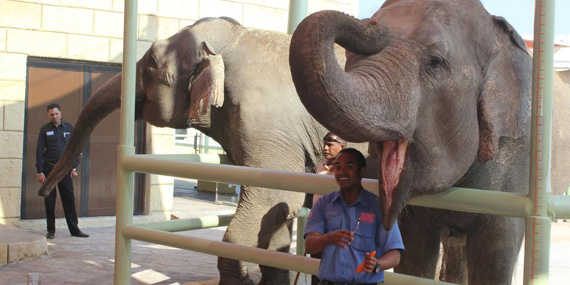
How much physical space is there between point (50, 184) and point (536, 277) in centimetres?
354

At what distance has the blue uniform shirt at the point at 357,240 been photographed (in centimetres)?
234

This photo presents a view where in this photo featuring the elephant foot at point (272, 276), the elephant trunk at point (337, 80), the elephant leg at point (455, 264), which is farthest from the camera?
the elephant foot at point (272, 276)

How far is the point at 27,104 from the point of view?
9141 millimetres

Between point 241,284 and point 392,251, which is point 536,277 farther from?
point 241,284

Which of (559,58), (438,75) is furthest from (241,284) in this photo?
(559,58)

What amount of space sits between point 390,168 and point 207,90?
2912 mm

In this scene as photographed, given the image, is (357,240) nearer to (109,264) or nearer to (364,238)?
(364,238)

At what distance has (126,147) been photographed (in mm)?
3320

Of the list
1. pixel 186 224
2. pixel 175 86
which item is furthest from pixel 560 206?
pixel 175 86

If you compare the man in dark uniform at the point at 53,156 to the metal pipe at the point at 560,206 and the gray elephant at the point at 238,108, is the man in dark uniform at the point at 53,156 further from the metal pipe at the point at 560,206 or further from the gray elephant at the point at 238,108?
the metal pipe at the point at 560,206

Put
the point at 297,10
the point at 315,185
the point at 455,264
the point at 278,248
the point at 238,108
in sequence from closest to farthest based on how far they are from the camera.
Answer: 1. the point at 315,185
2. the point at 455,264
3. the point at 297,10
4. the point at 238,108
5. the point at 278,248

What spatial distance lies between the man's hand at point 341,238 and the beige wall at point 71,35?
718 cm

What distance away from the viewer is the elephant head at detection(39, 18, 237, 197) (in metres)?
5.09

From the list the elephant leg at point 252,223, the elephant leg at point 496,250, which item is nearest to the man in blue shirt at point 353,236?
the elephant leg at point 496,250
